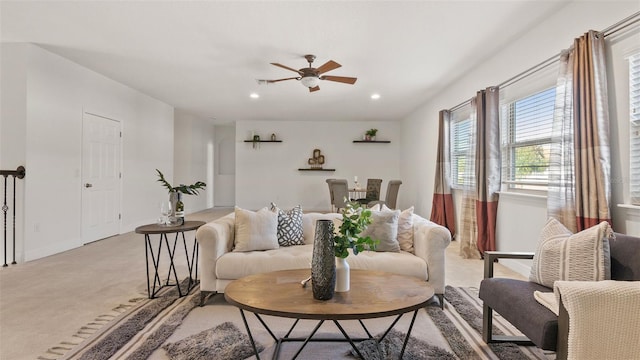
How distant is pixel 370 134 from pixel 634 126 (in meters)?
6.86

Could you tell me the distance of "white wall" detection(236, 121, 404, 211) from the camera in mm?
9289

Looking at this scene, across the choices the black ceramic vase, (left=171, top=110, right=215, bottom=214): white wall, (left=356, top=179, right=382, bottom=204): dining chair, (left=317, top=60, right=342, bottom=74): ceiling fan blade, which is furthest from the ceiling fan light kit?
(left=171, top=110, right=215, bottom=214): white wall

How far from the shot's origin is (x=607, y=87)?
251 centimetres

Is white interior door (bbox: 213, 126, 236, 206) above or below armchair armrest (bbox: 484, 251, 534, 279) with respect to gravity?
above

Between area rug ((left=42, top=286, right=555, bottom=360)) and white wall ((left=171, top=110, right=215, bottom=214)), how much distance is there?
6154mm

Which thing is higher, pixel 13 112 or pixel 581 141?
pixel 13 112

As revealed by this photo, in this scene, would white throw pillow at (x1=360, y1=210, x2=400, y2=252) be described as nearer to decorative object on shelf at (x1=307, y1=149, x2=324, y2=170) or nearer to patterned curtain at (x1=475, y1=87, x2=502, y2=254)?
patterned curtain at (x1=475, y1=87, x2=502, y2=254)

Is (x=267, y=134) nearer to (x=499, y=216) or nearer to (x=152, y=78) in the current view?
(x=152, y=78)

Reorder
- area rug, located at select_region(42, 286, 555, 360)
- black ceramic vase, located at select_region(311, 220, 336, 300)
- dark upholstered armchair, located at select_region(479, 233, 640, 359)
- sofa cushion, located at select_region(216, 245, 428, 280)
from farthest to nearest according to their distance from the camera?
sofa cushion, located at select_region(216, 245, 428, 280) < area rug, located at select_region(42, 286, 555, 360) < black ceramic vase, located at select_region(311, 220, 336, 300) < dark upholstered armchair, located at select_region(479, 233, 640, 359)

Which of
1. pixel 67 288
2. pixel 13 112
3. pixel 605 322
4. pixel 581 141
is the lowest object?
pixel 67 288

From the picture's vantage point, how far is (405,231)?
9.84 feet

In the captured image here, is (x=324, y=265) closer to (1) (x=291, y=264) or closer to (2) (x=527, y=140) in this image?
(1) (x=291, y=264)

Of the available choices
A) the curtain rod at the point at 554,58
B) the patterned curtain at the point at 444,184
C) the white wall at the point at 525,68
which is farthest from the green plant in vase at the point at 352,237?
the patterned curtain at the point at 444,184

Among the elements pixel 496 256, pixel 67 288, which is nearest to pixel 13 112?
pixel 67 288
